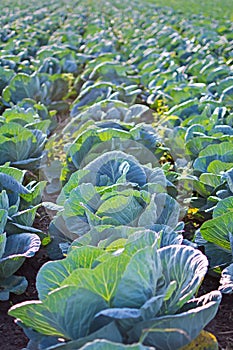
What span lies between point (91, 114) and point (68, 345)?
10.1ft

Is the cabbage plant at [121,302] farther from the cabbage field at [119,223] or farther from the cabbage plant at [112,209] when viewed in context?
the cabbage plant at [112,209]

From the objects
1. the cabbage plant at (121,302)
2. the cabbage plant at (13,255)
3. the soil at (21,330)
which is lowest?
the soil at (21,330)

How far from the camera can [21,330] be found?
2.52 metres

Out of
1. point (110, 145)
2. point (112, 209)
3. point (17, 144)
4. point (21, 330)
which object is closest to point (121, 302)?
point (112, 209)

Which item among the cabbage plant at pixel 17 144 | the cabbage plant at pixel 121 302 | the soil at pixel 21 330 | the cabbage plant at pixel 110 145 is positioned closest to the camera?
the cabbage plant at pixel 121 302

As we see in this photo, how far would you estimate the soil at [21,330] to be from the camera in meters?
2.43

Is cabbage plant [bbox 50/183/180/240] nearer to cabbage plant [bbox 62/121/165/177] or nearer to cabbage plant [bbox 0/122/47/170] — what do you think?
cabbage plant [bbox 62/121/165/177]

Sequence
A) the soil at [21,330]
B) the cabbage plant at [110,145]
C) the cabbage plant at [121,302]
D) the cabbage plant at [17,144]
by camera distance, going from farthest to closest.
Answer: the cabbage plant at [17,144] → the cabbage plant at [110,145] → the soil at [21,330] → the cabbage plant at [121,302]

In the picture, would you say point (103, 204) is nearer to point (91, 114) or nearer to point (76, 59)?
point (91, 114)

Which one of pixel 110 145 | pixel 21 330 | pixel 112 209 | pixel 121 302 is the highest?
pixel 121 302

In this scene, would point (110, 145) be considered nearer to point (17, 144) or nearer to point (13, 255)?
point (17, 144)

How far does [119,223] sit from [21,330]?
667mm

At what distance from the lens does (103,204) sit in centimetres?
250

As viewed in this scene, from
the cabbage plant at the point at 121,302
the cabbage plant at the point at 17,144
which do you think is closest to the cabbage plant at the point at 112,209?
the cabbage plant at the point at 121,302
